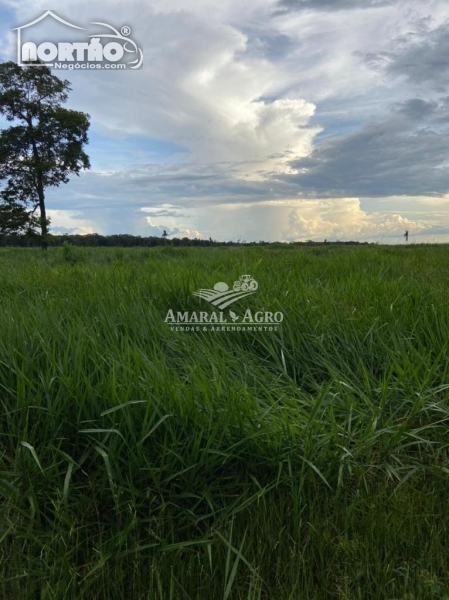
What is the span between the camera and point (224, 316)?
322 cm

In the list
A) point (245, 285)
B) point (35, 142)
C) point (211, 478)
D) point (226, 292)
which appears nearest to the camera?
point (211, 478)

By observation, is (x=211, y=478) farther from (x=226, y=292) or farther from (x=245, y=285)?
(x=245, y=285)

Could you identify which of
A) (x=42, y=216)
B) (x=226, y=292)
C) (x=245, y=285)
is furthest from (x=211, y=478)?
(x=42, y=216)

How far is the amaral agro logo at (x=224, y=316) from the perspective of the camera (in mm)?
2947

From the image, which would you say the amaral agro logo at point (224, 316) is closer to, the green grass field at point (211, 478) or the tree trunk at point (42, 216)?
the green grass field at point (211, 478)

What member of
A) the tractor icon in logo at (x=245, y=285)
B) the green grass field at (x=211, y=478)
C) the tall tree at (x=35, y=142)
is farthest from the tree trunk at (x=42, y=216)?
the green grass field at (x=211, y=478)

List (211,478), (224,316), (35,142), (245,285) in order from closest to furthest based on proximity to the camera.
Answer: (211,478), (224,316), (245,285), (35,142)

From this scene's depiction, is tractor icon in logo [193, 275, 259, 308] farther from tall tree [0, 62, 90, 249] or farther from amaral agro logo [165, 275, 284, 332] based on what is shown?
tall tree [0, 62, 90, 249]

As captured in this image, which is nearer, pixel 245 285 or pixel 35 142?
pixel 245 285

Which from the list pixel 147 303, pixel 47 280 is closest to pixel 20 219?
pixel 47 280

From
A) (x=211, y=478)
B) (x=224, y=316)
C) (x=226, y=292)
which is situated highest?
(x=226, y=292)

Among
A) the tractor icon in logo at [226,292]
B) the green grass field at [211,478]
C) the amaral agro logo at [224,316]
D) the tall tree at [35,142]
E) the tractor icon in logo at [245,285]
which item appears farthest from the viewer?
the tall tree at [35,142]

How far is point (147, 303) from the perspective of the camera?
3.29 metres

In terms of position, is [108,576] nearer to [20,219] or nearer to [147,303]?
[147,303]
